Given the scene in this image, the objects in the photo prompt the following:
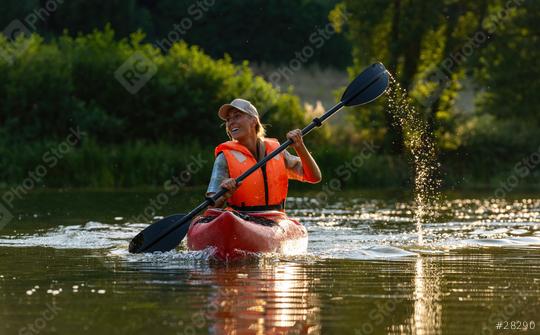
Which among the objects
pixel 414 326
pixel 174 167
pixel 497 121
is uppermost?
pixel 497 121

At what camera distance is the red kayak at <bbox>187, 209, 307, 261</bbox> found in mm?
11312

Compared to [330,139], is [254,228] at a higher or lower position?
lower

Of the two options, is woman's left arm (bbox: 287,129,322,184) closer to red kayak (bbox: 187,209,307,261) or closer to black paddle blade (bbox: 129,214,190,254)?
red kayak (bbox: 187,209,307,261)

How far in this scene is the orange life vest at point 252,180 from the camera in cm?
1212

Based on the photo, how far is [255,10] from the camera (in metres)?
52.2

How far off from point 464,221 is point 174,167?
33.5 feet

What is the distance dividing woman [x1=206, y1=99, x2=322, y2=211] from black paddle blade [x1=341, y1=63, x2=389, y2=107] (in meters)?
1.32

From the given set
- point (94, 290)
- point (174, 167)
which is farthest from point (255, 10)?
point (94, 290)

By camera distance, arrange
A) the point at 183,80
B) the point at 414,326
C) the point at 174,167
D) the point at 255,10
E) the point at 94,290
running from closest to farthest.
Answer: the point at 414,326
the point at 94,290
the point at 174,167
the point at 183,80
the point at 255,10

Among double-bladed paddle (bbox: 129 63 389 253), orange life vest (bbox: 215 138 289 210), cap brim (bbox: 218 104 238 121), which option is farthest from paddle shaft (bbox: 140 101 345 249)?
cap brim (bbox: 218 104 238 121)

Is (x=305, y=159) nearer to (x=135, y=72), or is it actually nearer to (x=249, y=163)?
(x=249, y=163)

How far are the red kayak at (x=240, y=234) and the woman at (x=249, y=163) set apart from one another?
0.15 m

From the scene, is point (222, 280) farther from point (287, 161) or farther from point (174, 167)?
point (174, 167)

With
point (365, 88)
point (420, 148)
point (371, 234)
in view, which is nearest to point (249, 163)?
point (365, 88)
